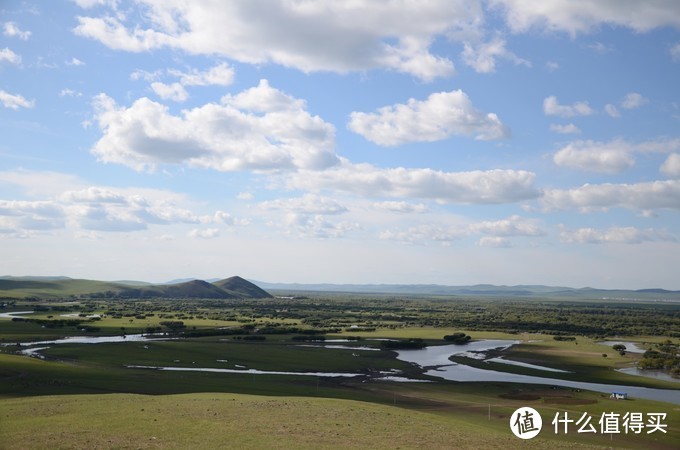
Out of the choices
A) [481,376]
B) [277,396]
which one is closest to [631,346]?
[481,376]

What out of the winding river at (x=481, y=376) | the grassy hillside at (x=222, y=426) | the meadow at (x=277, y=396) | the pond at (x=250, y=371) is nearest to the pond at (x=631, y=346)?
the meadow at (x=277, y=396)

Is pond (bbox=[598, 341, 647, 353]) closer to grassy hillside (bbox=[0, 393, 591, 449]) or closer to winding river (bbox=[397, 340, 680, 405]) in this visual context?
winding river (bbox=[397, 340, 680, 405])

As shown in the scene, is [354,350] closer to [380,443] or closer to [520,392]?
[520,392]

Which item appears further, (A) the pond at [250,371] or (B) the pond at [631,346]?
(B) the pond at [631,346]

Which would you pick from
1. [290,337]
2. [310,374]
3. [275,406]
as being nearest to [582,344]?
[290,337]

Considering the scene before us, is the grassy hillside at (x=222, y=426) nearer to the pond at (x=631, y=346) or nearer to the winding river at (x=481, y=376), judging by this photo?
the winding river at (x=481, y=376)

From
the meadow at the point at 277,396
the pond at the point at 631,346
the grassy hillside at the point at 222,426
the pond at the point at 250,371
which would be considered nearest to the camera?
the grassy hillside at the point at 222,426

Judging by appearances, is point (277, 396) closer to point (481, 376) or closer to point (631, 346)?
point (481, 376)

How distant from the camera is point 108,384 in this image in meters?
64.0

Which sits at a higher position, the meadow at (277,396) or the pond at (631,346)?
the meadow at (277,396)

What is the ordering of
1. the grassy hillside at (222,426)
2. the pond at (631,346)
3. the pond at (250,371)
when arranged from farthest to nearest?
the pond at (631,346) < the pond at (250,371) < the grassy hillside at (222,426)

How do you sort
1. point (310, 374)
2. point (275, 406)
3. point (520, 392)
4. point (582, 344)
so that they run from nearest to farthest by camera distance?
point (275, 406)
point (520, 392)
point (310, 374)
point (582, 344)

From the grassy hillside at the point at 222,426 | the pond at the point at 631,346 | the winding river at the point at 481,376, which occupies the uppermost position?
the grassy hillside at the point at 222,426

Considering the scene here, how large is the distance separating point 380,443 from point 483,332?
147553 mm
